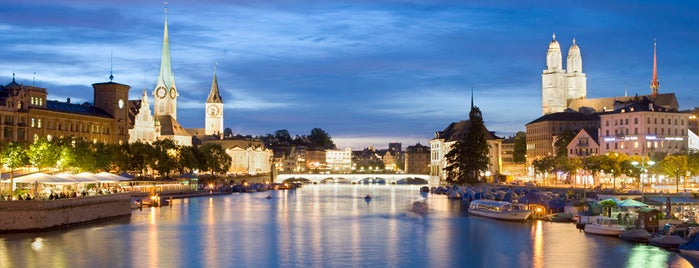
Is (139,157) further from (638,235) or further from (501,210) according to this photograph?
(638,235)

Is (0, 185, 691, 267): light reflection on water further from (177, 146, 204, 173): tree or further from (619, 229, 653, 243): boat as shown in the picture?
(177, 146, 204, 173): tree

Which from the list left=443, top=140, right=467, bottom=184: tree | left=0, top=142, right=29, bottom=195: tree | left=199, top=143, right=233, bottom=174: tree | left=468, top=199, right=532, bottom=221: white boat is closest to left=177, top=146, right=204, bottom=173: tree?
left=199, top=143, right=233, bottom=174: tree

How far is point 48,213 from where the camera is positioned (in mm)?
60250

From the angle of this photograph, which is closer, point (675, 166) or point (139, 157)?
point (675, 166)

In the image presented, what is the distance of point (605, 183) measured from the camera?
119438 millimetres

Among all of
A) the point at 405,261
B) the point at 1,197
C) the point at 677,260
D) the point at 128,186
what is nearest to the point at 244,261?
the point at 405,261

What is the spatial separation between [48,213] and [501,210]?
4099 cm

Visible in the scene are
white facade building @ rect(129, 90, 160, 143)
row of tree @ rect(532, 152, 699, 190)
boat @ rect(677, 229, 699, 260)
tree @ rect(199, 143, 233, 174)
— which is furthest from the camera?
white facade building @ rect(129, 90, 160, 143)

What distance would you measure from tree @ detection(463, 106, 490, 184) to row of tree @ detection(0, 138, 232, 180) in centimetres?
4447

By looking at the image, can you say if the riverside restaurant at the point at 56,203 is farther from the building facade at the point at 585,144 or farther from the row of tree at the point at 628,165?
the building facade at the point at 585,144

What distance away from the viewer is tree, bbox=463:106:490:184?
130m

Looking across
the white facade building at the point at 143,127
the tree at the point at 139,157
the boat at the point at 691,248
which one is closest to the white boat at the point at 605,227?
the boat at the point at 691,248

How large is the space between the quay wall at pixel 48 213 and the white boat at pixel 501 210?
35.6m

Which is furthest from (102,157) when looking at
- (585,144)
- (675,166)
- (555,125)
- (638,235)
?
(555,125)
